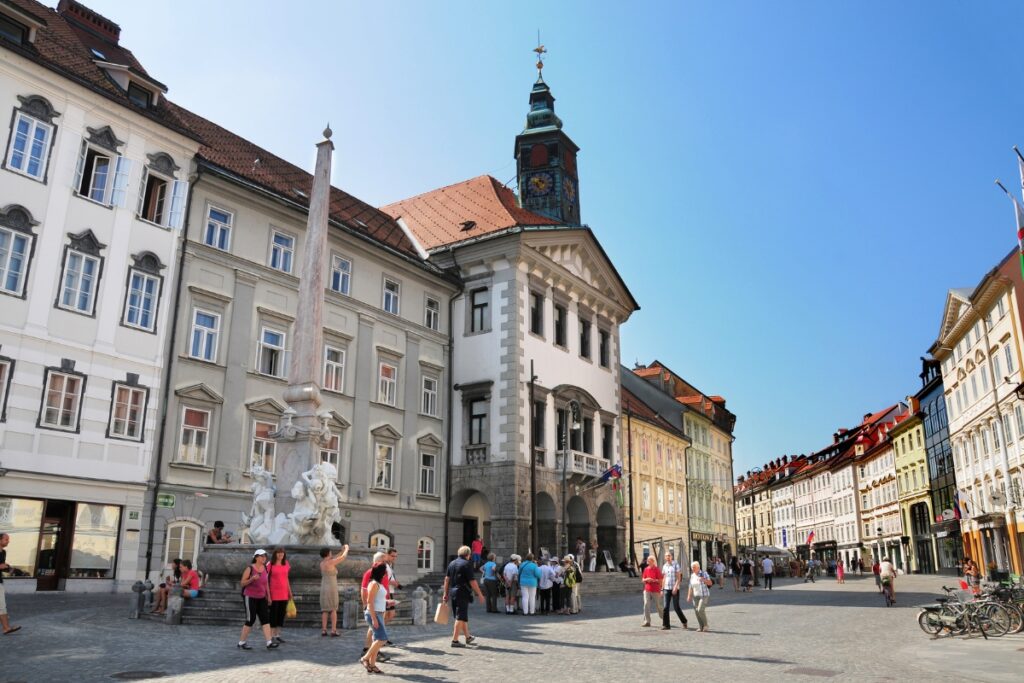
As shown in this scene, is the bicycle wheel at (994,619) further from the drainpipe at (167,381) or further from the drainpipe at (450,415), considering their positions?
the drainpipe at (450,415)

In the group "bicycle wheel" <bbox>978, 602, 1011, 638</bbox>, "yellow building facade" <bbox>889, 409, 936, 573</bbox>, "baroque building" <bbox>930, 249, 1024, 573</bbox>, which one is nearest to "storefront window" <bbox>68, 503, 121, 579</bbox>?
"bicycle wheel" <bbox>978, 602, 1011, 638</bbox>

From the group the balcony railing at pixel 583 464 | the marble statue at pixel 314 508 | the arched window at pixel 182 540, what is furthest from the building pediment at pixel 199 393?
the balcony railing at pixel 583 464

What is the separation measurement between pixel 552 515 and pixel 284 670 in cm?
2481

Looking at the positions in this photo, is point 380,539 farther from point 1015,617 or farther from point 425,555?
point 1015,617

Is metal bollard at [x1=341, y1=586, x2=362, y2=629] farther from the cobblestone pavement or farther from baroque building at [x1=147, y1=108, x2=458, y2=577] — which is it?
baroque building at [x1=147, y1=108, x2=458, y2=577]

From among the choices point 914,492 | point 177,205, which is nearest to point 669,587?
point 177,205

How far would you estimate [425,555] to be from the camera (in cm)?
3188

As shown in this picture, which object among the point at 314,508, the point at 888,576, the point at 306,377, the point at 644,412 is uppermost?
the point at 644,412

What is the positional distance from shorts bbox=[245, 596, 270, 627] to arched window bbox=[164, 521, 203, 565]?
11729mm

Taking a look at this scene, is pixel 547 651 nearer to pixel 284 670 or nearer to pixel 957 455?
pixel 284 670

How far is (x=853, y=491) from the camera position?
83125mm

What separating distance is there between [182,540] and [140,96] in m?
13.2

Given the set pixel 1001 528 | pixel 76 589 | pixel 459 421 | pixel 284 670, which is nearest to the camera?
pixel 284 670

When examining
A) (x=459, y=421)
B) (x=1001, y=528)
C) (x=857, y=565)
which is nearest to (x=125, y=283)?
(x=459, y=421)
